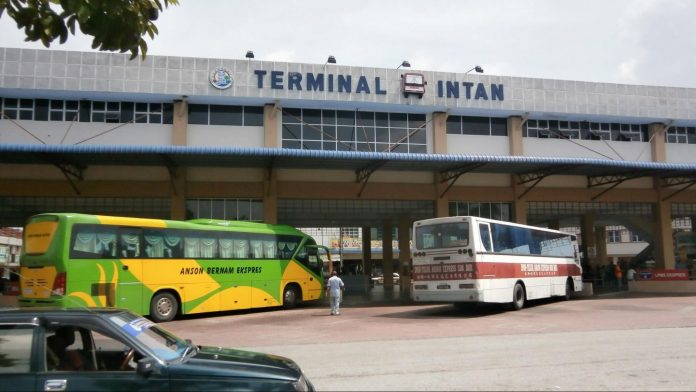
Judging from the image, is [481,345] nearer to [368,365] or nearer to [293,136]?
[368,365]

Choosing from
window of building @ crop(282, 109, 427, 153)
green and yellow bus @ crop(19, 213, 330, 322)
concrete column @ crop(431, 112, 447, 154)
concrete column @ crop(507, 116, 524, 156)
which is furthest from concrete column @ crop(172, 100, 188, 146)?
concrete column @ crop(507, 116, 524, 156)

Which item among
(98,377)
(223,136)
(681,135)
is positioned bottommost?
(98,377)

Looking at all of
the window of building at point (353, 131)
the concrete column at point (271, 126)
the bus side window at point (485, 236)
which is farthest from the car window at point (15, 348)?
the window of building at point (353, 131)

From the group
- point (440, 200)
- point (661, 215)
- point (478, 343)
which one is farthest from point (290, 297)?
point (661, 215)

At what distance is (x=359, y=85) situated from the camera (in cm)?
2562

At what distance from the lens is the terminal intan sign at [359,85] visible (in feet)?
81.4

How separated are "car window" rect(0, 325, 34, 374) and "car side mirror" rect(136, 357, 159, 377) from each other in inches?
35.9

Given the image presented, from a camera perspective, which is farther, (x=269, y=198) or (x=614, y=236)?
(x=614, y=236)

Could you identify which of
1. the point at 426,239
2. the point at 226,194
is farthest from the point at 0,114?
the point at 426,239

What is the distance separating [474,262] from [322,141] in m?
11.3

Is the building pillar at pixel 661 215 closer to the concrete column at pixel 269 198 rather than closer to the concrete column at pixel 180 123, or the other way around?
the concrete column at pixel 269 198

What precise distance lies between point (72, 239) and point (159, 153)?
667cm

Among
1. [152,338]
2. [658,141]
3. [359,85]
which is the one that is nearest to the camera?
[152,338]

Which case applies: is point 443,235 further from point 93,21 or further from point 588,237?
point 588,237
